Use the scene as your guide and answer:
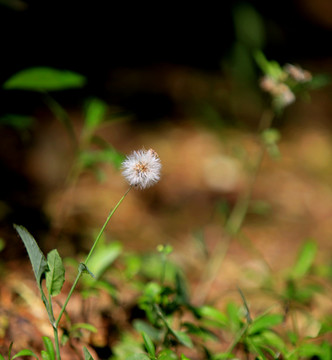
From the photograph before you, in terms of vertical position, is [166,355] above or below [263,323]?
below

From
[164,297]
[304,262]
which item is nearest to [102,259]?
A: [164,297]

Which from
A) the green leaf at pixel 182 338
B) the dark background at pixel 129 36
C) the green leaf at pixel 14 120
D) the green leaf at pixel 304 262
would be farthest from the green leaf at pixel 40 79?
the green leaf at pixel 304 262

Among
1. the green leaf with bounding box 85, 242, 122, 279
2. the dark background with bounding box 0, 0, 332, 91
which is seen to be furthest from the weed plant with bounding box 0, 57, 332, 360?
the dark background with bounding box 0, 0, 332, 91

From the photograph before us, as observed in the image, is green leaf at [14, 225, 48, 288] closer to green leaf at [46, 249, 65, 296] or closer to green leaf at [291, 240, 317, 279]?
green leaf at [46, 249, 65, 296]

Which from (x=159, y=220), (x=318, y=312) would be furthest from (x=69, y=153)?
(x=318, y=312)

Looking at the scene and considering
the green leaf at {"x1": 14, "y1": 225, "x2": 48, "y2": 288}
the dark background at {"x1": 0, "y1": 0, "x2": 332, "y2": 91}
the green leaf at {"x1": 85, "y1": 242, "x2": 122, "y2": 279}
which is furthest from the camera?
the dark background at {"x1": 0, "y1": 0, "x2": 332, "y2": 91}

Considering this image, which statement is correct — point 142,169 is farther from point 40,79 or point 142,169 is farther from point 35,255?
point 40,79

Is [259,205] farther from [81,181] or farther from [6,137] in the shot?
[6,137]
